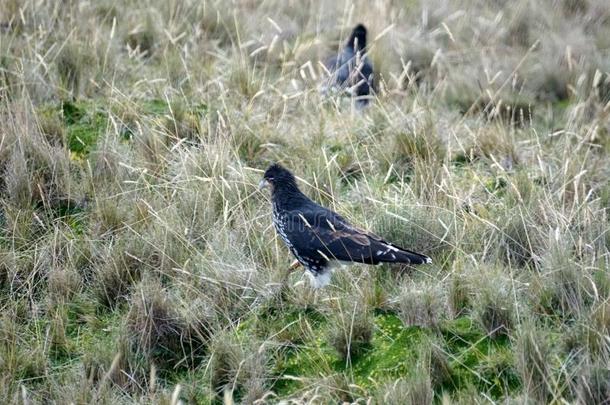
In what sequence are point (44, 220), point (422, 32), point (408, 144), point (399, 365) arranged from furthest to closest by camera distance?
point (422, 32), point (408, 144), point (44, 220), point (399, 365)

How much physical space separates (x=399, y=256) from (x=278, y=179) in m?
1.05

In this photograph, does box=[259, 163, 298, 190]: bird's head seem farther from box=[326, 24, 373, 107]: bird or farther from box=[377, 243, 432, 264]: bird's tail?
box=[326, 24, 373, 107]: bird

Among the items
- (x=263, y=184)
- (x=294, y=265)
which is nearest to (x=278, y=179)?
(x=263, y=184)

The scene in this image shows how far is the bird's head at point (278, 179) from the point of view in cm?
617

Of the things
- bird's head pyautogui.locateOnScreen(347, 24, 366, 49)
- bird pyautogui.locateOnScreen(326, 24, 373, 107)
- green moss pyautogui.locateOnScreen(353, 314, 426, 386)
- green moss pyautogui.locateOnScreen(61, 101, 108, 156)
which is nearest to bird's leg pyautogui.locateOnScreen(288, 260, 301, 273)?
green moss pyautogui.locateOnScreen(353, 314, 426, 386)

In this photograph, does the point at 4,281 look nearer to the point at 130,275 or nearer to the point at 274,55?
→ the point at 130,275

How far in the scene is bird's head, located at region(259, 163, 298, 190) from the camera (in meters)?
6.17

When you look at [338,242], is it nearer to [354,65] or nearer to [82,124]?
[82,124]

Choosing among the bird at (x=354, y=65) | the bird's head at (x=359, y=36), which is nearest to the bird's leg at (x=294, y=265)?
the bird at (x=354, y=65)

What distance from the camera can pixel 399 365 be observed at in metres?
5.17

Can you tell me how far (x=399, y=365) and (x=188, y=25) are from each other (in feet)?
16.6

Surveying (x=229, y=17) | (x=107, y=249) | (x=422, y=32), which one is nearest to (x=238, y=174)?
(x=107, y=249)

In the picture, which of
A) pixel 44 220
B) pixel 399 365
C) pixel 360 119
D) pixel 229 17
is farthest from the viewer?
pixel 229 17

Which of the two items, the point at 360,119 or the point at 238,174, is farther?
the point at 360,119
